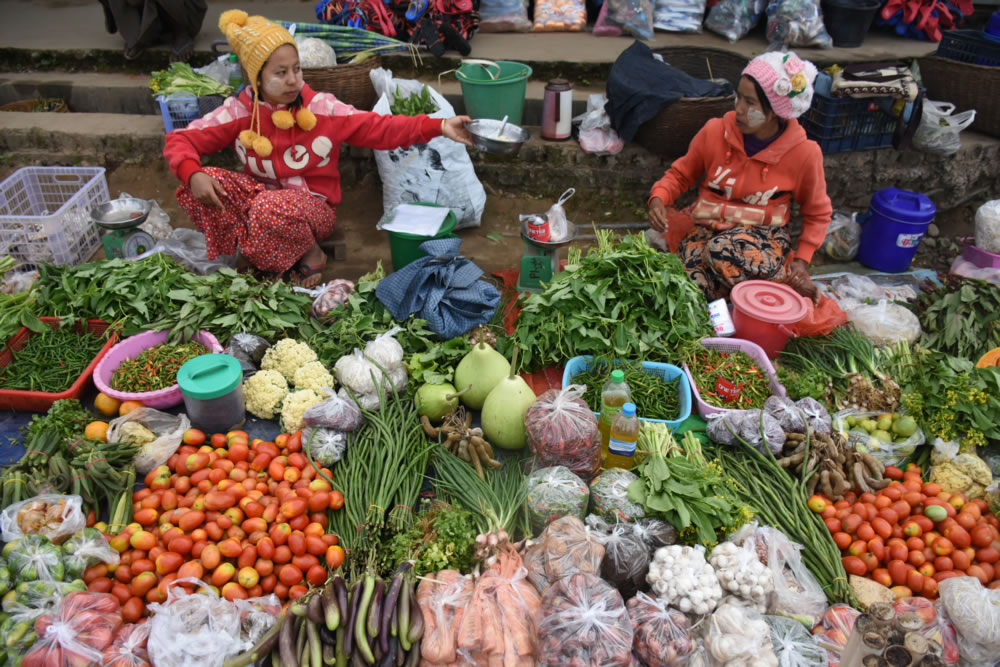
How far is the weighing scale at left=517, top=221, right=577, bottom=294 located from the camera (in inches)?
150

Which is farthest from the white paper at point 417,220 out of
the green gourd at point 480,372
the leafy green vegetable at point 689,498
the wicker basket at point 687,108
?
the leafy green vegetable at point 689,498

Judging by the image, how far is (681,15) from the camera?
6.09 meters

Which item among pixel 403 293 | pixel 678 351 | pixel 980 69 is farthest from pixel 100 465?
pixel 980 69

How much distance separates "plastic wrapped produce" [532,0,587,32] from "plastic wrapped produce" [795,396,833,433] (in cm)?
465

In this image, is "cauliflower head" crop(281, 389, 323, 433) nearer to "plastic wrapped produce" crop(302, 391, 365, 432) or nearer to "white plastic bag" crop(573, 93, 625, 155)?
"plastic wrapped produce" crop(302, 391, 365, 432)

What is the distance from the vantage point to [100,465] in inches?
99.9

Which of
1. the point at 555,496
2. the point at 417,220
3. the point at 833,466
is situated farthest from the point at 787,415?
the point at 417,220

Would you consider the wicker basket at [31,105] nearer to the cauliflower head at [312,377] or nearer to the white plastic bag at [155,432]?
the white plastic bag at [155,432]

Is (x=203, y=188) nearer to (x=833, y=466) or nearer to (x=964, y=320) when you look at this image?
(x=833, y=466)

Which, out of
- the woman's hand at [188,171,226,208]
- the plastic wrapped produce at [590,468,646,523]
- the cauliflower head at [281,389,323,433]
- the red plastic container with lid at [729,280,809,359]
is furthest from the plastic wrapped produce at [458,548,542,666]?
the woman's hand at [188,171,226,208]

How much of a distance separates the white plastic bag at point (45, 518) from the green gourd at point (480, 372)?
154 centimetres

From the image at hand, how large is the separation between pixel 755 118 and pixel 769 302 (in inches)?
37.1

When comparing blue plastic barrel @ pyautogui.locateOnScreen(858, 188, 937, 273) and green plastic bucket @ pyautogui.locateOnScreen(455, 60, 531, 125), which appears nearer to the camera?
blue plastic barrel @ pyautogui.locateOnScreen(858, 188, 937, 273)

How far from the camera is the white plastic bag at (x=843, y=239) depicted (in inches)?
179
